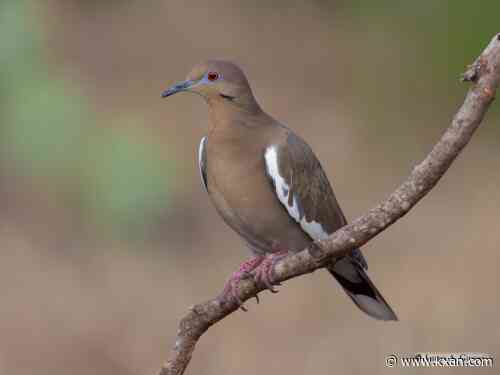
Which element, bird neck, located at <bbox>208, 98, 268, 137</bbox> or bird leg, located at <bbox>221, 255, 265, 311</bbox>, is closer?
bird leg, located at <bbox>221, 255, 265, 311</bbox>

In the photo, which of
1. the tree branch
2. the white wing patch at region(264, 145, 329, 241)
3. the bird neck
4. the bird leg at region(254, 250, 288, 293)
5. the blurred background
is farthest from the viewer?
the blurred background

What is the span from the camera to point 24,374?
7.27 metres

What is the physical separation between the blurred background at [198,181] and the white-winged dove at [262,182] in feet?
7.59

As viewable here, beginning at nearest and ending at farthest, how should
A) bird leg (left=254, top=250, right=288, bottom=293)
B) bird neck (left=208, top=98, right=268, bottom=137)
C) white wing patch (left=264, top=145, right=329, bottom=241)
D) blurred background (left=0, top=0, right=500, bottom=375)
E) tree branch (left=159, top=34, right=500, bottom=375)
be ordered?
tree branch (left=159, top=34, right=500, bottom=375)
bird leg (left=254, top=250, right=288, bottom=293)
white wing patch (left=264, top=145, right=329, bottom=241)
bird neck (left=208, top=98, right=268, bottom=137)
blurred background (left=0, top=0, right=500, bottom=375)

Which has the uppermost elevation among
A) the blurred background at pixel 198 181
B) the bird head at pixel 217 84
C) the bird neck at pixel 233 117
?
the bird head at pixel 217 84

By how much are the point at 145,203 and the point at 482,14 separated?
11.4 feet

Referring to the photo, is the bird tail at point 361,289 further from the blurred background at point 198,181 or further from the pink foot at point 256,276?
the blurred background at point 198,181

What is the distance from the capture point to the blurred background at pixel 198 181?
6.99m

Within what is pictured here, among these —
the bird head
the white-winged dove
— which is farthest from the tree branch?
the bird head

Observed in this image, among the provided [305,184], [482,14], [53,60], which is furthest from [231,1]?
[305,184]

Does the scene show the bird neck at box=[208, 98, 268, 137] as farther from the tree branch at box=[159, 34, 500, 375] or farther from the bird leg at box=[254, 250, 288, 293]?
the tree branch at box=[159, 34, 500, 375]

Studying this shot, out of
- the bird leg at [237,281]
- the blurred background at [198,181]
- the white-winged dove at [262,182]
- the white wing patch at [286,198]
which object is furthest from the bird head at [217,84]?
the blurred background at [198,181]

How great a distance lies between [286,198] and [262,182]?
0.43 ft

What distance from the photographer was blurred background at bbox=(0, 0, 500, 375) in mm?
6988
